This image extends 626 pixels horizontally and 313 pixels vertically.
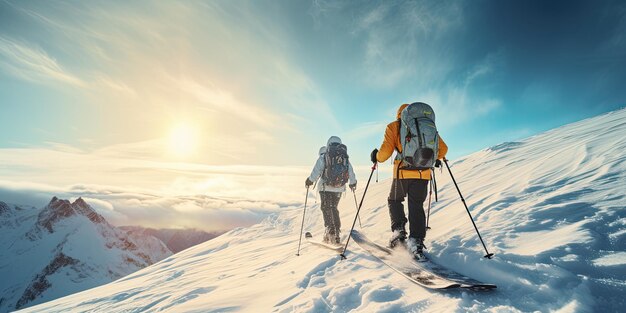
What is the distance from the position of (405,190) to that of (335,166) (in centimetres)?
304

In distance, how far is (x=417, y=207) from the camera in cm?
512

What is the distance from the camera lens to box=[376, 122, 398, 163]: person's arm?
537 cm

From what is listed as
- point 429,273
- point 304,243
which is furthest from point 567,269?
point 304,243

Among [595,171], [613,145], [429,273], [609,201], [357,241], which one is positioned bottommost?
[429,273]

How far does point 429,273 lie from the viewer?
13.5ft

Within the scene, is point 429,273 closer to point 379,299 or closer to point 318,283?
point 379,299

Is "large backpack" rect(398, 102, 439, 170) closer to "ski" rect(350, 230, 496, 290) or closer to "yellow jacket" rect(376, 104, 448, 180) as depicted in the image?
"yellow jacket" rect(376, 104, 448, 180)

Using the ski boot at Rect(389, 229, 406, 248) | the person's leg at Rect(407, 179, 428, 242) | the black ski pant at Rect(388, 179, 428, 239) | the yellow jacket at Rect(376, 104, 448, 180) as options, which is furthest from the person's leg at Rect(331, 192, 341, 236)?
the person's leg at Rect(407, 179, 428, 242)

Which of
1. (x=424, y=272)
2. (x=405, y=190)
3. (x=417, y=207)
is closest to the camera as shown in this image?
(x=424, y=272)

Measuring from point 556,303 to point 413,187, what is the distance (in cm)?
257

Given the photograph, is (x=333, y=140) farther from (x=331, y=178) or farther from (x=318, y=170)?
(x=331, y=178)

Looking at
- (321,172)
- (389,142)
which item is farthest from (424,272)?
(321,172)

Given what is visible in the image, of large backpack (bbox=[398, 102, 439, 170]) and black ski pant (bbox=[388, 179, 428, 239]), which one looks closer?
large backpack (bbox=[398, 102, 439, 170])

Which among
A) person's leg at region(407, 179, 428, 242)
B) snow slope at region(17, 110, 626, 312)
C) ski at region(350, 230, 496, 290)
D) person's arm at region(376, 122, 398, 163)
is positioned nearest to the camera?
snow slope at region(17, 110, 626, 312)
